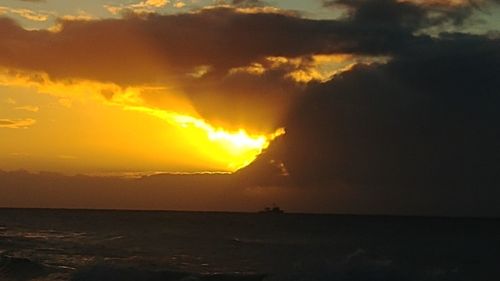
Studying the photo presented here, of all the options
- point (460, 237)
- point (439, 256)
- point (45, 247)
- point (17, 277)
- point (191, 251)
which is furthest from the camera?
point (460, 237)

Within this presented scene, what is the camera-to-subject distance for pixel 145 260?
49.3 meters

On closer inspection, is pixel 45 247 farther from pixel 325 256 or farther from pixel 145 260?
pixel 325 256

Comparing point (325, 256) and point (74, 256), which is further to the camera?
point (325, 256)

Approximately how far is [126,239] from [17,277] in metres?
36.1

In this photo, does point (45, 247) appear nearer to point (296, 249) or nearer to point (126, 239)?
point (126, 239)

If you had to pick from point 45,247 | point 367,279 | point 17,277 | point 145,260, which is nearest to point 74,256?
point 145,260

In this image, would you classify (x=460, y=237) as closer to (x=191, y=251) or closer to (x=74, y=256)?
(x=191, y=251)

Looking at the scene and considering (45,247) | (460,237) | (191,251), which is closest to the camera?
(45,247)

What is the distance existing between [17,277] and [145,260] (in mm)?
12727

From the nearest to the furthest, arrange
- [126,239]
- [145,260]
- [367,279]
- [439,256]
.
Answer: [367,279], [145,260], [439,256], [126,239]

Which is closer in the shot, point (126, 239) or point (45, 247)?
point (45, 247)

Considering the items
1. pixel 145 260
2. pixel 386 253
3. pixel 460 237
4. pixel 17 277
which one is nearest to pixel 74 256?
pixel 145 260

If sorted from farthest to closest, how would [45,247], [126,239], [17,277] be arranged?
[126,239] < [45,247] < [17,277]

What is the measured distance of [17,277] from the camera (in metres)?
37.6
